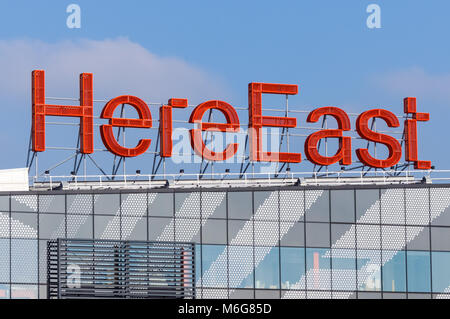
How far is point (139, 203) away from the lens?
225ft

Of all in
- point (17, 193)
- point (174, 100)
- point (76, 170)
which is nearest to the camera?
point (17, 193)

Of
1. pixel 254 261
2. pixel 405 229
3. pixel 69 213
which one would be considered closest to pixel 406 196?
pixel 405 229

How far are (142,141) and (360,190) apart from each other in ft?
54.1

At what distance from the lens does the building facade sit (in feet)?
222

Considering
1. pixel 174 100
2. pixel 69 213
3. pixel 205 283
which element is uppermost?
pixel 174 100

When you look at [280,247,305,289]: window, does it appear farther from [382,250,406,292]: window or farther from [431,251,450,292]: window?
[431,251,450,292]: window

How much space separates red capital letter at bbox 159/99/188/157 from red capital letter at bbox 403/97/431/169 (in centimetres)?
1802

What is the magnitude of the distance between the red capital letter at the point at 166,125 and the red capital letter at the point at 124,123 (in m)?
0.94

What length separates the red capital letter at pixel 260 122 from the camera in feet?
262

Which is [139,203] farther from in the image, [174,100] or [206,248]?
[174,100]

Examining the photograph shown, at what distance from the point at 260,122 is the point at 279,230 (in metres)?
14.7

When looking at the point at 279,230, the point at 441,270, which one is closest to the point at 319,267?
the point at 279,230

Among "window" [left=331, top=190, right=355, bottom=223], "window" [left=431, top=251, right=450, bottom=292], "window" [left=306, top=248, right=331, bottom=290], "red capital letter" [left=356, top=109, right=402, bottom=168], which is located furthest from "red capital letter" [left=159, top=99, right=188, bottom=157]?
"window" [left=431, top=251, right=450, bottom=292]

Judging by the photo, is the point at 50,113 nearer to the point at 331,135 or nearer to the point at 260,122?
the point at 260,122
